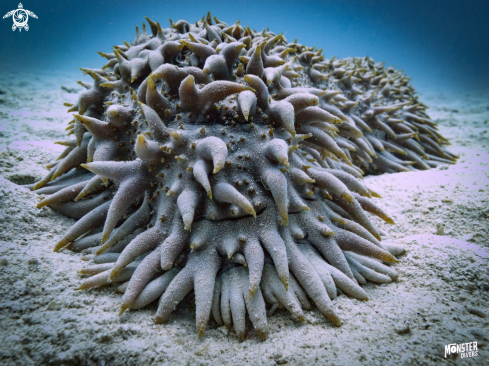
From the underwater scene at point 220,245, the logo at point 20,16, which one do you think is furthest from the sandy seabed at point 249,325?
the logo at point 20,16

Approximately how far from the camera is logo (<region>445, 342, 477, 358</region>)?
4.87 ft

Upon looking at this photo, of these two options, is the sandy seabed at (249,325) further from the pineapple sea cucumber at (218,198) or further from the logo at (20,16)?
the logo at (20,16)

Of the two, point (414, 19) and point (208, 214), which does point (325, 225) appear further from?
point (414, 19)

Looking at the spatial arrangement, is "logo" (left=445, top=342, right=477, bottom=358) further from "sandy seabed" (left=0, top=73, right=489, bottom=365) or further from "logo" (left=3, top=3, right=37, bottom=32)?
"logo" (left=3, top=3, right=37, bottom=32)

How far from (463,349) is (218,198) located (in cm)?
166

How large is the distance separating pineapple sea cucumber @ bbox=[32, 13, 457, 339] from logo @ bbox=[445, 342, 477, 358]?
0.54m

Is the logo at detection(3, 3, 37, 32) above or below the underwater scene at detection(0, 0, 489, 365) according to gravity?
above

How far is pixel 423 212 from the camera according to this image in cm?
307

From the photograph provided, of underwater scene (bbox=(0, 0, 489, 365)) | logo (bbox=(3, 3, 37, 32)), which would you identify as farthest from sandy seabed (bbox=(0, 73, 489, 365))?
logo (bbox=(3, 3, 37, 32))

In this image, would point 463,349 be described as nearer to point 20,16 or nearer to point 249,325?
point 249,325

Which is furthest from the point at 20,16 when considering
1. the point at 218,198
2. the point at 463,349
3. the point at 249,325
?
the point at 463,349

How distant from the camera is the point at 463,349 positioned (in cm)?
151

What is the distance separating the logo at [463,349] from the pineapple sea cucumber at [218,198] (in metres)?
0.54

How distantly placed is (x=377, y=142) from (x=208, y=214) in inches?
129
